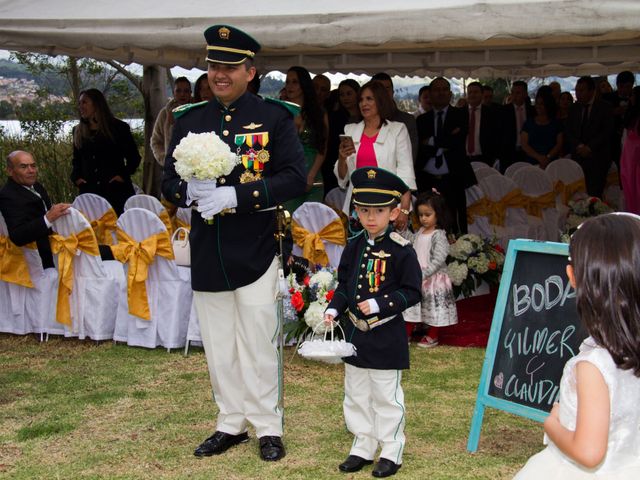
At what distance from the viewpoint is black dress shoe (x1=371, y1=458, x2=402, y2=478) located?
4539 millimetres

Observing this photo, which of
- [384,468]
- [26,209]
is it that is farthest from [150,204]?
[384,468]

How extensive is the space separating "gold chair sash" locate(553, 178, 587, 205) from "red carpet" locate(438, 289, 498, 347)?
2212 millimetres

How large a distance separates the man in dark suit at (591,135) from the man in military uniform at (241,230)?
26.0 feet

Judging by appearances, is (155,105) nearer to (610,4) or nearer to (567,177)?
(567,177)

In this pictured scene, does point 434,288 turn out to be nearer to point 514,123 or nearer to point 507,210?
point 507,210

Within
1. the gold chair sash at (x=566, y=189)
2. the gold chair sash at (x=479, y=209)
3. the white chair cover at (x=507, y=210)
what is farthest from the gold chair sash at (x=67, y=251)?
the gold chair sash at (x=566, y=189)

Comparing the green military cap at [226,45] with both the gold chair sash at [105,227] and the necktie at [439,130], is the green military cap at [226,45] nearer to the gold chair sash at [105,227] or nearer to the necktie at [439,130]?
the gold chair sash at [105,227]

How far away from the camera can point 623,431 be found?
8.66ft

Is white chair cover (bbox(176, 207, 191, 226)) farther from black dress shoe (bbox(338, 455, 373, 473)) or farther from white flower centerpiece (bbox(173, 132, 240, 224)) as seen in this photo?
black dress shoe (bbox(338, 455, 373, 473))

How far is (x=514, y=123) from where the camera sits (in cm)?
1289

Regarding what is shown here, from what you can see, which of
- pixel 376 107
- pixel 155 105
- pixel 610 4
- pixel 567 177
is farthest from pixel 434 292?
pixel 155 105

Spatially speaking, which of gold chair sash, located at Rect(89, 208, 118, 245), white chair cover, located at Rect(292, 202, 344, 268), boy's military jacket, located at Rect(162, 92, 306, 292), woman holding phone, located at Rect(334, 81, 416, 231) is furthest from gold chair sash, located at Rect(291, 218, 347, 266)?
boy's military jacket, located at Rect(162, 92, 306, 292)

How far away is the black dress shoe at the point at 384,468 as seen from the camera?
4539 millimetres

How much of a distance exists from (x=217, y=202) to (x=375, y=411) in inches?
52.1
